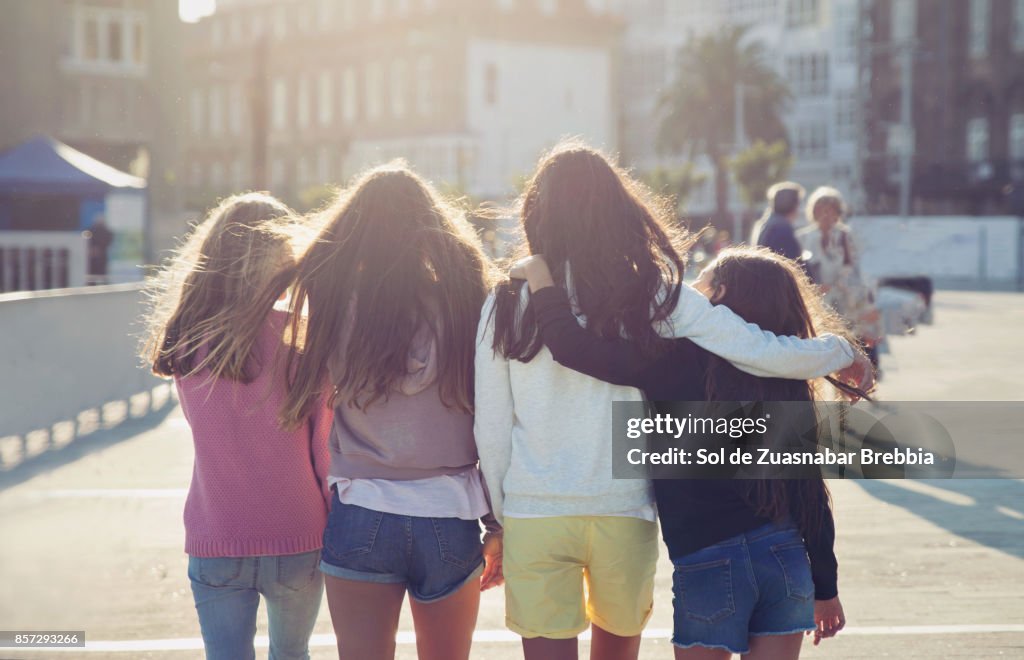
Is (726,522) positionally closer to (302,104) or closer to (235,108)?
(302,104)

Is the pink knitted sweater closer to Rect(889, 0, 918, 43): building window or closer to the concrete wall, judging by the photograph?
the concrete wall

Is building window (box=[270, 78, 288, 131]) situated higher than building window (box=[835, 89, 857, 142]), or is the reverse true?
building window (box=[270, 78, 288, 131])

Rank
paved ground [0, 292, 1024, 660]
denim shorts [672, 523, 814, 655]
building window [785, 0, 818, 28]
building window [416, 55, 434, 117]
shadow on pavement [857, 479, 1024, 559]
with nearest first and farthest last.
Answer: denim shorts [672, 523, 814, 655] → paved ground [0, 292, 1024, 660] → shadow on pavement [857, 479, 1024, 559] → building window [785, 0, 818, 28] → building window [416, 55, 434, 117]

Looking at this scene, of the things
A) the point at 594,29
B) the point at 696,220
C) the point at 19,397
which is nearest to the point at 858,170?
the point at 696,220

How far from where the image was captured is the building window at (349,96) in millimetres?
82812

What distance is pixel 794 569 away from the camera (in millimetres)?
3422

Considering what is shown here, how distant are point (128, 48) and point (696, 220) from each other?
143 feet

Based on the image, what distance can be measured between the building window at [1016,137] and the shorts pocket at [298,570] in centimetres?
6236

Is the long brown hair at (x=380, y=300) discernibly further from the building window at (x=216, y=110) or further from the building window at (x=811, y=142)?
the building window at (x=216, y=110)

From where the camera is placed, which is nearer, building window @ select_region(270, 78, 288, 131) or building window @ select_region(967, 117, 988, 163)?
building window @ select_region(967, 117, 988, 163)

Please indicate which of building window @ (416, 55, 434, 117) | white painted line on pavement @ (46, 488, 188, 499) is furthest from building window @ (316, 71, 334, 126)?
white painted line on pavement @ (46, 488, 188, 499)

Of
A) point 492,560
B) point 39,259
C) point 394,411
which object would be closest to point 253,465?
point 394,411

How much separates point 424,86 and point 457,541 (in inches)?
2933

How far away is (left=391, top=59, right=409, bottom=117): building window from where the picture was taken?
7800 cm
